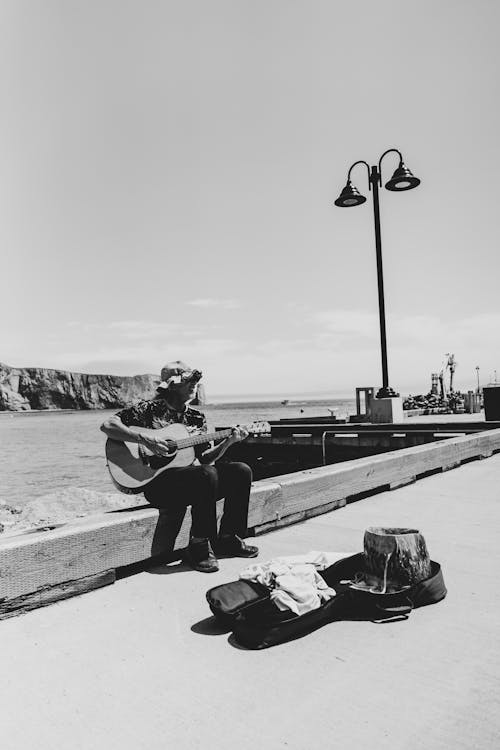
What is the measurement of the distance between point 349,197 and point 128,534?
11.8 m

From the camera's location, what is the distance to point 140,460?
413cm

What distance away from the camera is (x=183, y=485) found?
13.1 feet

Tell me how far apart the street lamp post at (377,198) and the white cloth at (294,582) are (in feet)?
37.0

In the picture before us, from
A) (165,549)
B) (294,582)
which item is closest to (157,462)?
(165,549)

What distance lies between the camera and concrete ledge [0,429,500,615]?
3246 millimetres

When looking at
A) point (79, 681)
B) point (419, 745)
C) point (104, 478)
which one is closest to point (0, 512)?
point (104, 478)

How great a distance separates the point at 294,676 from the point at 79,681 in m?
0.96

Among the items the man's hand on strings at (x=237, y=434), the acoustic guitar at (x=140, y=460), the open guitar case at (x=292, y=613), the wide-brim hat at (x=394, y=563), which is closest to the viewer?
the open guitar case at (x=292, y=613)

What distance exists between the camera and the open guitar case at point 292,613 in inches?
109

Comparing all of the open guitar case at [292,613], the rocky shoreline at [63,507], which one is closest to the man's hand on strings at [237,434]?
the open guitar case at [292,613]

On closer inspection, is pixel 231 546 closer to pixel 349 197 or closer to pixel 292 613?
pixel 292 613

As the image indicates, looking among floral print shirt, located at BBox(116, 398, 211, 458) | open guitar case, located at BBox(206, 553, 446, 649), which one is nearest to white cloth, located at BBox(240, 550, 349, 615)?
open guitar case, located at BBox(206, 553, 446, 649)

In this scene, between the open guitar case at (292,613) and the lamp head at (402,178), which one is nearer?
the open guitar case at (292,613)

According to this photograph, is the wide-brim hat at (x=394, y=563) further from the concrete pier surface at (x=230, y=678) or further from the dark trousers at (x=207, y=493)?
the dark trousers at (x=207, y=493)
